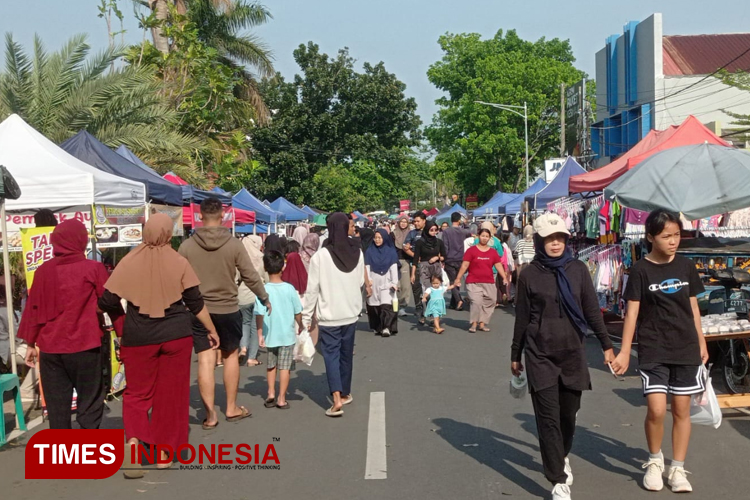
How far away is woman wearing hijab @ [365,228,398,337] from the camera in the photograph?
12656mm

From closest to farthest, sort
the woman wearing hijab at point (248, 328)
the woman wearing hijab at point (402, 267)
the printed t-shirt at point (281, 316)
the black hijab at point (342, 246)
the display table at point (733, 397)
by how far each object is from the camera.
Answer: the display table at point (733, 397) < the black hijab at point (342, 246) < the printed t-shirt at point (281, 316) < the woman wearing hijab at point (248, 328) < the woman wearing hijab at point (402, 267)

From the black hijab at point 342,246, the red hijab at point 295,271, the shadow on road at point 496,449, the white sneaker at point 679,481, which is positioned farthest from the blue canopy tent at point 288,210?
the white sneaker at point 679,481

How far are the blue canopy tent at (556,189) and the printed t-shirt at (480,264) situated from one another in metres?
5.76

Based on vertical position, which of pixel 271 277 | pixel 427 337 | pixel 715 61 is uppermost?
pixel 715 61

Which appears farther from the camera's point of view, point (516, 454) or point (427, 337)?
point (427, 337)

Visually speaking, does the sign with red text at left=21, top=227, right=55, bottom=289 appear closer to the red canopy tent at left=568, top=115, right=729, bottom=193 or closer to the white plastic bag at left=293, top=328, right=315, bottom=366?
the white plastic bag at left=293, top=328, right=315, bottom=366

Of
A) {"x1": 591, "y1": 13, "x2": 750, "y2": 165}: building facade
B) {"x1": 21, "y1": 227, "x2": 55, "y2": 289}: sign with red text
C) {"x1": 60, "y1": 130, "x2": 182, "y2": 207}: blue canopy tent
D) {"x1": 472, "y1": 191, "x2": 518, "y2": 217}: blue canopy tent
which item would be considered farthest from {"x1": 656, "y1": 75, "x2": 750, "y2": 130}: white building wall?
{"x1": 21, "y1": 227, "x2": 55, "y2": 289}: sign with red text

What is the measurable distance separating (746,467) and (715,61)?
39.1 metres

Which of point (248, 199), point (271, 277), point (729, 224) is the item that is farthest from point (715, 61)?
point (271, 277)

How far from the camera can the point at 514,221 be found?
87.6 feet

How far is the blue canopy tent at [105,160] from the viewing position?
10.5 metres

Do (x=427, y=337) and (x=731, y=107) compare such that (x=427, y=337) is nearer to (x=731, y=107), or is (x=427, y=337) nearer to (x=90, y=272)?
(x=90, y=272)

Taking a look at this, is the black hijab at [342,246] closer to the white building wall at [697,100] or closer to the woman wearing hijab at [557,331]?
the woman wearing hijab at [557,331]

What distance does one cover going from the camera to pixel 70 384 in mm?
6055
